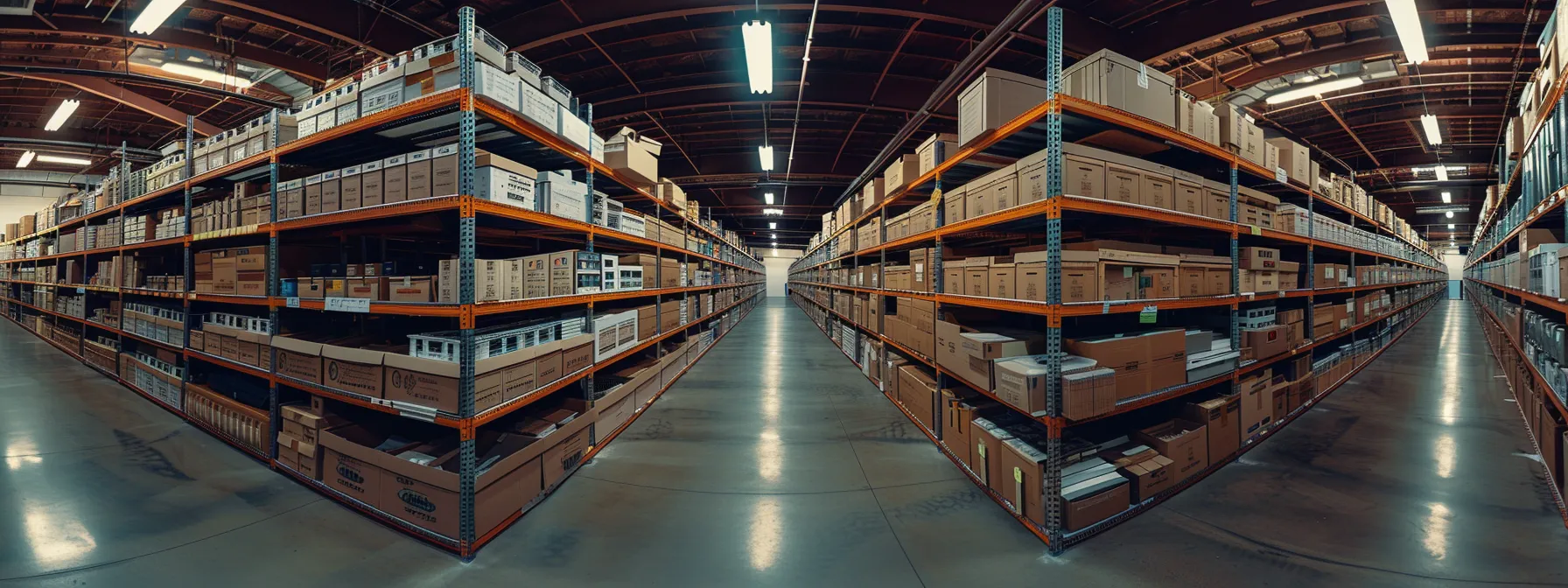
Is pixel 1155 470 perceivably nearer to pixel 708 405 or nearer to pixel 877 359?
pixel 877 359

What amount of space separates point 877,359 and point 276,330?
4.85 m

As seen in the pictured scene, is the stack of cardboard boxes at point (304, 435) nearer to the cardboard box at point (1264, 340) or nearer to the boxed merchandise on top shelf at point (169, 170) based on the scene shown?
the boxed merchandise on top shelf at point (169, 170)

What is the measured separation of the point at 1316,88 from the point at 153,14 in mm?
9919

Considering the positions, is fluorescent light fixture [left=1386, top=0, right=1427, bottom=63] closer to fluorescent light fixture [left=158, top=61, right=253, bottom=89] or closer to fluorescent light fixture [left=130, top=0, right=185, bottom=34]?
fluorescent light fixture [left=130, top=0, right=185, bottom=34]

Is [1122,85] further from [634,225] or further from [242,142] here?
[242,142]

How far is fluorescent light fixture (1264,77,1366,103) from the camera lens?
4566mm

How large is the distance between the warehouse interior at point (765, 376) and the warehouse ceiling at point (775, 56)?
0.18 feet

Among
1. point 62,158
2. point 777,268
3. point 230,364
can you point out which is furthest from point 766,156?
point 777,268

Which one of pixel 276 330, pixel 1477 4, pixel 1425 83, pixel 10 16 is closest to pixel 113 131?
pixel 10 16

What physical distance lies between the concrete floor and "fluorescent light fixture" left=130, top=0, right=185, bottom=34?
2904 mm

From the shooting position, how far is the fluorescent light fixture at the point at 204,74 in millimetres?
4438

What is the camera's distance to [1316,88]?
4703 mm

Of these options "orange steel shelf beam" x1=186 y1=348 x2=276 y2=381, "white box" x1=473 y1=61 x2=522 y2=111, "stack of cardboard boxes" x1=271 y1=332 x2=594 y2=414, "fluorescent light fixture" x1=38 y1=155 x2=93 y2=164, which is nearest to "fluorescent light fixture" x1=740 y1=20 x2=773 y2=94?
"white box" x1=473 y1=61 x2=522 y2=111

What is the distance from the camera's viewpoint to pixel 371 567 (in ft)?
6.38
